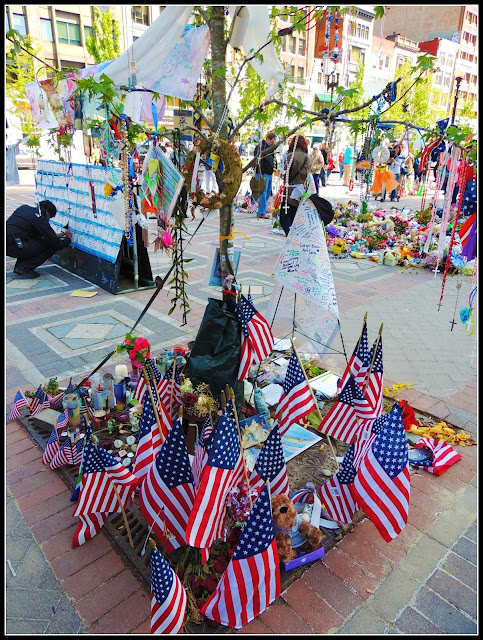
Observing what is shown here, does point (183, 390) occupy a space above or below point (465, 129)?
below

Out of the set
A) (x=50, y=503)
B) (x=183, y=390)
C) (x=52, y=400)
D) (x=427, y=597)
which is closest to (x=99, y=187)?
(x=52, y=400)

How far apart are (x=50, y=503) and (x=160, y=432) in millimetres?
1213

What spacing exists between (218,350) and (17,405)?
215 cm

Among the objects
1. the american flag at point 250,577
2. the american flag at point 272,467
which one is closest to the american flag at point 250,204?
the american flag at point 272,467

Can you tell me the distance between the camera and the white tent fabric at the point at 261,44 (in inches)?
138

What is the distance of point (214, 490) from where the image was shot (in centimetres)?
246

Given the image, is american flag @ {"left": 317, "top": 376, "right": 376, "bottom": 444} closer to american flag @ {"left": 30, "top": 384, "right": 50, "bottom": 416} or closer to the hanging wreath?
the hanging wreath

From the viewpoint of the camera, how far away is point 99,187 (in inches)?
302

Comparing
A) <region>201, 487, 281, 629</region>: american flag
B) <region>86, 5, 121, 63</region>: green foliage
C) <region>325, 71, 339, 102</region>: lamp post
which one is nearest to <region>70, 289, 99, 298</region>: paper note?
<region>325, 71, 339, 102</region>: lamp post

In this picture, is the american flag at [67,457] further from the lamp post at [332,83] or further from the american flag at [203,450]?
the lamp post at [332,83]

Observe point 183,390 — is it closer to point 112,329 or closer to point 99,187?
point 112,329

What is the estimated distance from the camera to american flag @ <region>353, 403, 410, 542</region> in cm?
257

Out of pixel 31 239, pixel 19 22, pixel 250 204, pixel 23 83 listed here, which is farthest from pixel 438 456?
pixel 19 22

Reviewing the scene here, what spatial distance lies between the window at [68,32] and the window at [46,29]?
2.05 ft
